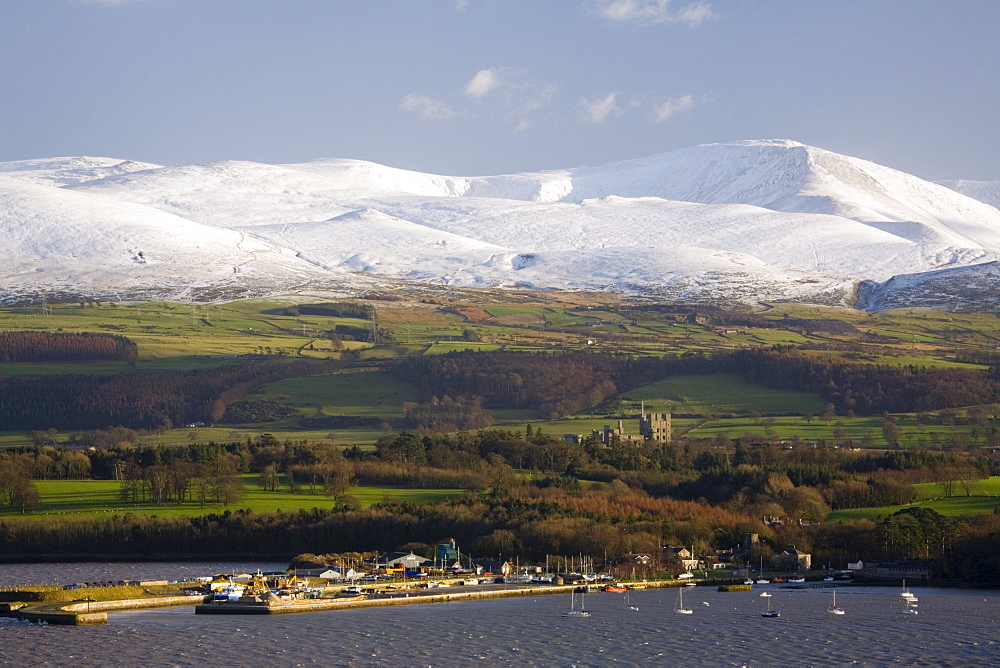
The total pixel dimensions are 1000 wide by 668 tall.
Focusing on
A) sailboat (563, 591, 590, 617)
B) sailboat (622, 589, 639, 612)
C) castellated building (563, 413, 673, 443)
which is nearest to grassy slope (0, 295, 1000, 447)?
castellated building (563, 413, 673, 443)

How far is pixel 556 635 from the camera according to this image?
60062mm

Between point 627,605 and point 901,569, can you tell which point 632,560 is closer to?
point 901,569

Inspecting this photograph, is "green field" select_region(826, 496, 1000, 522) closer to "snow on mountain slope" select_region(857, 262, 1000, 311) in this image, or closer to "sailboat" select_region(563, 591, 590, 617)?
"sailboat" select_region(563, 591, 590, 617)

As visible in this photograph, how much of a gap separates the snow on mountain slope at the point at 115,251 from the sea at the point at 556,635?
331ft

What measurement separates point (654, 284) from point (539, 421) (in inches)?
2234

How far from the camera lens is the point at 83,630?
62.4 meters

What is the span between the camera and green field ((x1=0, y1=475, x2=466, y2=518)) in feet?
306

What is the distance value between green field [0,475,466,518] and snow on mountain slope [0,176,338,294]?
214 ft

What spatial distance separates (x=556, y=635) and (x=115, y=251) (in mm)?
123227

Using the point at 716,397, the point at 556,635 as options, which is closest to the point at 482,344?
the point at 716,397

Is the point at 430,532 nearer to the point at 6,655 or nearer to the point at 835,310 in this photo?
the point at 6,655

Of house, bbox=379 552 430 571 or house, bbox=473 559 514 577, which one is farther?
house, bbox=379 552 430 571

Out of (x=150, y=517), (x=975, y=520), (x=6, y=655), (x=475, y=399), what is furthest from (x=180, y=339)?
(x=6, y=655)

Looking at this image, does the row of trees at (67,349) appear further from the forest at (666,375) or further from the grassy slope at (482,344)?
the forest at (666,375)
